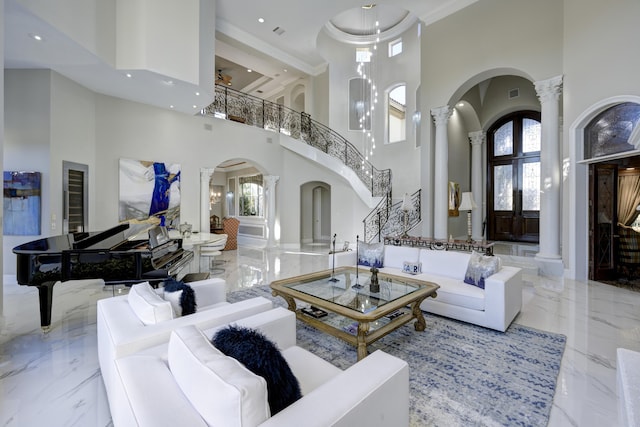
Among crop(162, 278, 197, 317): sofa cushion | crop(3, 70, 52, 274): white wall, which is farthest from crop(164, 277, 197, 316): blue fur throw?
crop(3, 70, 52, 274): white wall

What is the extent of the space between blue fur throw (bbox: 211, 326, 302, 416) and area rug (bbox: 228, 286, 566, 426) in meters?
1.21

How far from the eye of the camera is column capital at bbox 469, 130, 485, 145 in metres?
9.16

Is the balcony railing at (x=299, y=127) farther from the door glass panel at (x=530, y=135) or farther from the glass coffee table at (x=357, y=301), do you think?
the glass coffee table at (x=357, y=301)

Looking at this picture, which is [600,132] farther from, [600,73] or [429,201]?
[429,201]

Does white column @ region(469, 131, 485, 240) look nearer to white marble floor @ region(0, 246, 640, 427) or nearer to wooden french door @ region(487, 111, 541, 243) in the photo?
wooden french door @ region(487, 111, 541, 243)

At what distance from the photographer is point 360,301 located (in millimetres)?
2900

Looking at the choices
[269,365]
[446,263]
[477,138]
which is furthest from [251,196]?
[269,365]

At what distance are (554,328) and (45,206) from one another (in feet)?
26.2

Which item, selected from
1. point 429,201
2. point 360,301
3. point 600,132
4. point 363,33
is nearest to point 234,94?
point 363,33

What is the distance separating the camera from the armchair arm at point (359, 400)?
105 centimetres

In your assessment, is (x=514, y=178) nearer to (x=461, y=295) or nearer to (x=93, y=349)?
(x=461, y=295)

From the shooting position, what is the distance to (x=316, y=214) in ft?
40.9

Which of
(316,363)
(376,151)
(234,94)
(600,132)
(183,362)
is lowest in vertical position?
(316,363)

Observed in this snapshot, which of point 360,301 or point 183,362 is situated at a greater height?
point 183,362
